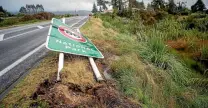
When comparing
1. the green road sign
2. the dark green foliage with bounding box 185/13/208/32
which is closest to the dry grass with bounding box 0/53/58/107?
the green road sign

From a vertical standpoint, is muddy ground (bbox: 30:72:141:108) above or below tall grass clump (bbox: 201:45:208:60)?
above

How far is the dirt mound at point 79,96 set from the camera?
292 centimetres

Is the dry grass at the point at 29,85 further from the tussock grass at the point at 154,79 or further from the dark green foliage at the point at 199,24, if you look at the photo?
the dark green foliage at the point at 199,24

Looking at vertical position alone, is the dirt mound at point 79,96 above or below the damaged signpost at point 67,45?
below

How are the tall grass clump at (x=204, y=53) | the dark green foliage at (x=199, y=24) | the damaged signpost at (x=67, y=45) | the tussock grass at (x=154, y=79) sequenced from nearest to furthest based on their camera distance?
the tussock grass at (x=154, y=79) → the damaged signpost at (x=67, y=45) → the tall grass clump at (x=204, y=53) → the dark green foliage at (x=199, y=24)

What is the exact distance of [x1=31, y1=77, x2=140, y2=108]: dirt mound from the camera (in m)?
2.92

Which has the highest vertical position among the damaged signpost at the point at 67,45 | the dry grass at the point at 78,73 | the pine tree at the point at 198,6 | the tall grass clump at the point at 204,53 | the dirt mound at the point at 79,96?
the pine tree at the point at 198,6

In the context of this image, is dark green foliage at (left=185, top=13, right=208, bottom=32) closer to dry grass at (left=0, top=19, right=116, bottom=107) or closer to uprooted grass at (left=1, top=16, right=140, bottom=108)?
dry grass at (left=0, top=19, right=116, bottom=107)

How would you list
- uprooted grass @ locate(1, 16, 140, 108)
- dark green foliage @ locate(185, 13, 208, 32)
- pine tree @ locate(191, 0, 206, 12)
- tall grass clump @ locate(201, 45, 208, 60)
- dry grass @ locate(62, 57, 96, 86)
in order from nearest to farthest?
uprooted grass @ locate(1, 16, 140, 108)
dry grass @ locate(62, 57, 96, 86)
tall grass clump @ locate(201, 45, 208, 60)
dark green foliage @ locate(185, 13, 208, 32)
pine tree @ locate(191, 0, 206, 12)

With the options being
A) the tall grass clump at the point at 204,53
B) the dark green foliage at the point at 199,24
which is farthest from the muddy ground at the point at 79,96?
the dark green foliage at the point at 199,24

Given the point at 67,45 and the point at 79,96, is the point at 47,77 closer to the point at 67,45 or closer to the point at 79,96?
the point at 79,96

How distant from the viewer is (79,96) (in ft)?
10.3

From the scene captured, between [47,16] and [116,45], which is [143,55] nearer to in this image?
[116,45]

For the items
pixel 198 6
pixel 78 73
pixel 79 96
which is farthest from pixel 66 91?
pixel 198 6
